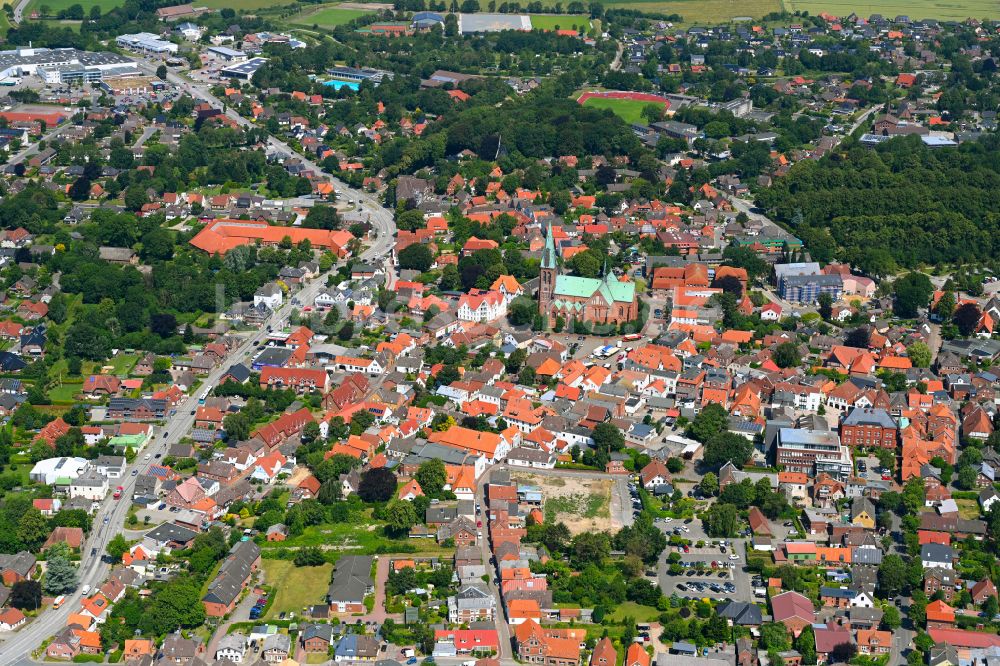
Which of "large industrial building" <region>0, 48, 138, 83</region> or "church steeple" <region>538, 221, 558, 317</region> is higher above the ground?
"large industrial building" <region>0, 48, 138, 83</region>

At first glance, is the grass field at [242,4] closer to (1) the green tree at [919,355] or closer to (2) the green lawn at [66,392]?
(2) the green lawn at [66,392]

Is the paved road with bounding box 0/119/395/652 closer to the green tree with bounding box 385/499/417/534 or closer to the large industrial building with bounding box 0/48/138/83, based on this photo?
the green tree with bounding box 385/499/417/534

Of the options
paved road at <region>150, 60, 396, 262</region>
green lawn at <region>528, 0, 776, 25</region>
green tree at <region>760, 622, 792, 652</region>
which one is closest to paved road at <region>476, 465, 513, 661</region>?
green tree at <region>760, 622, 792, 652</region>

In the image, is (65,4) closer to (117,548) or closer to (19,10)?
(19,10)

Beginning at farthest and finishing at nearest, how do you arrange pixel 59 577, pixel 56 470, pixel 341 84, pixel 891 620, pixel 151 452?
pixel 341 84, pixel 151 452, pixel 56 470, pixel 59 577, pixel 891 620

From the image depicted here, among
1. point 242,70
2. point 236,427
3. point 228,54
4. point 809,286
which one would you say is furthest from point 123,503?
point 228,54
